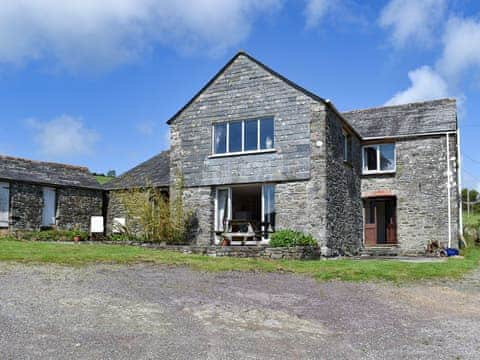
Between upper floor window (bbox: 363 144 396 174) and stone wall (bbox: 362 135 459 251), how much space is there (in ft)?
1.18

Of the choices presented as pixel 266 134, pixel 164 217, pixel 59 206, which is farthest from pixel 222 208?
pixel 59 206

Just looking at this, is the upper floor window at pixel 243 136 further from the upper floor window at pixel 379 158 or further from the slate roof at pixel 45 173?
the slate roof at pixel 45 173

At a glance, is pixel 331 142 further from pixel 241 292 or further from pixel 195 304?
pixel 195 304

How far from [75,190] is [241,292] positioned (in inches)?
777

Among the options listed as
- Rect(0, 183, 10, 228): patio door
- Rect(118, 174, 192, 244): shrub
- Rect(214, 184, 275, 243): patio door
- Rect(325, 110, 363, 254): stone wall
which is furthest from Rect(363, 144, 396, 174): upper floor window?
Rect(0, 183, 10, 228): patio door

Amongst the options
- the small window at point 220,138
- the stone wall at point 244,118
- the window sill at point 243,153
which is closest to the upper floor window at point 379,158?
the stone wall at point 244,118

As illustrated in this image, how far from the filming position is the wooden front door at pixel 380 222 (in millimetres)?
26016

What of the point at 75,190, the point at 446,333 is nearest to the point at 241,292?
the point at 446,333

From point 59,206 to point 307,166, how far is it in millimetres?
14553

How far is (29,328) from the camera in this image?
7.18 meters

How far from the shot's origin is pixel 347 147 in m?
23.4

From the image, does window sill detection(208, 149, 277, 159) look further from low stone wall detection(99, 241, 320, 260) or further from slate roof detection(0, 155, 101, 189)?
slate roof detection(0, 155, 101, 189)

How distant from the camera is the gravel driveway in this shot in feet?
22.1

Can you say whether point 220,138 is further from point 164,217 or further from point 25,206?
point 25,206
